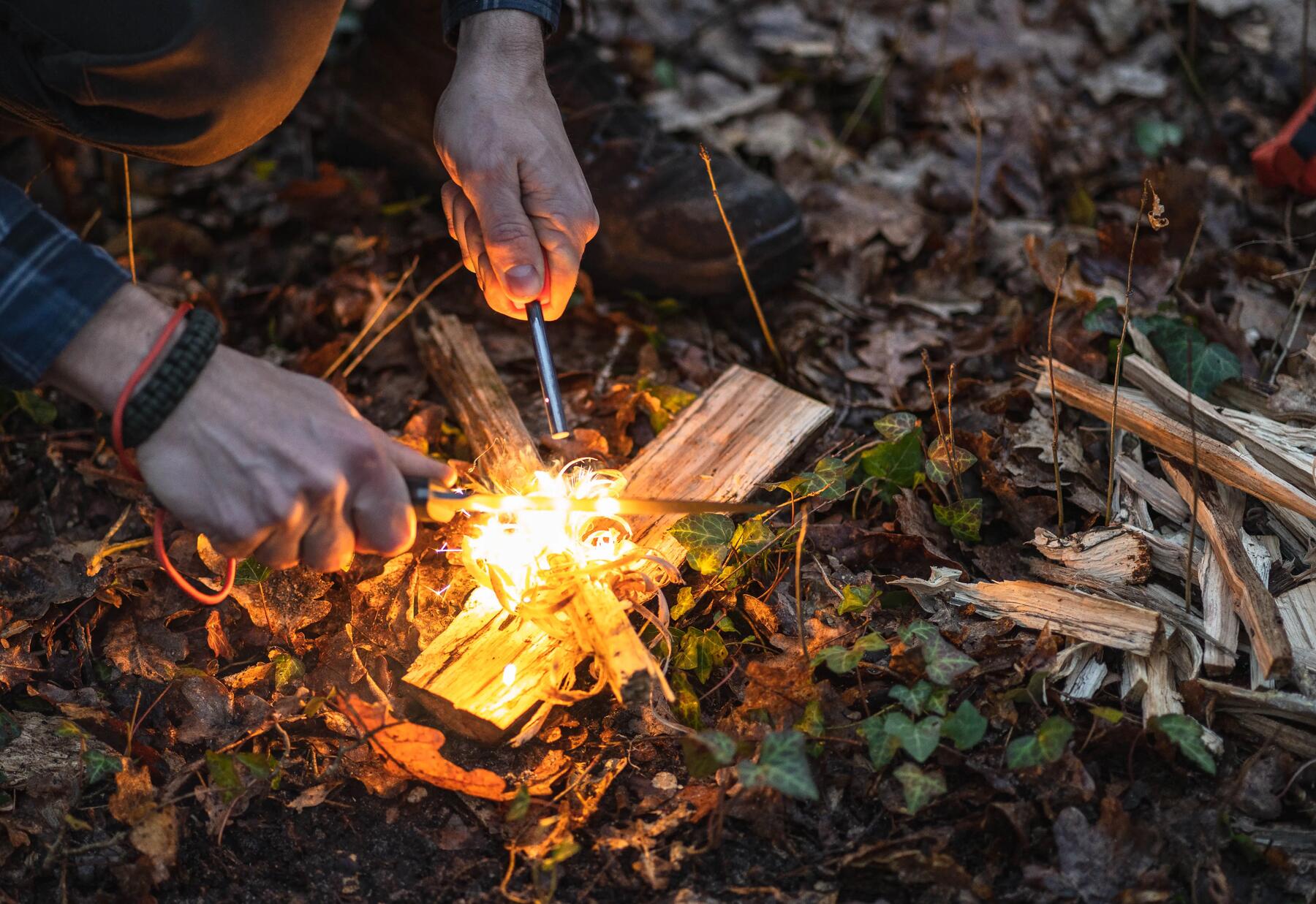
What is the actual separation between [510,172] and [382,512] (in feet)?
2.94

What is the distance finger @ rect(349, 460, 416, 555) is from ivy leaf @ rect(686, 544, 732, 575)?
26.5 inches

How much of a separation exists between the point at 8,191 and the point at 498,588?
3.79 ft

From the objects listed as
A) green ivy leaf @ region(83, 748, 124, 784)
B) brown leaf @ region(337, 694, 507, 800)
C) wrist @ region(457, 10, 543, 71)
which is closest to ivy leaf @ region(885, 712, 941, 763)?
brown leaf @ region(337, 694, 507, 800)

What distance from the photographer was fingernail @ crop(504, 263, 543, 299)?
2090mm

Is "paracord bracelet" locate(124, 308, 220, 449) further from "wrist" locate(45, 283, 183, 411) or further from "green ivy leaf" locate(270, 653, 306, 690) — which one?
"green ivy leaf" locate(270, 653, 306, 690)

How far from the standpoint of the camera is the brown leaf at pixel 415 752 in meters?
1.81

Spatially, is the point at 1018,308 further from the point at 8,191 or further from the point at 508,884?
the point at 8,191

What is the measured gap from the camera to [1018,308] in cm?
288

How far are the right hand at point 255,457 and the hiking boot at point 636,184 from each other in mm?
1601

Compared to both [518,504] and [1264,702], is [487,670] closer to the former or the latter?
[518,504]

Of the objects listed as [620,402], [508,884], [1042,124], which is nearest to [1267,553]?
[620,402]

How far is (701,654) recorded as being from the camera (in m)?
2.02

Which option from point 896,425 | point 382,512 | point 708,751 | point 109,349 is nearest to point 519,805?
point 708,751

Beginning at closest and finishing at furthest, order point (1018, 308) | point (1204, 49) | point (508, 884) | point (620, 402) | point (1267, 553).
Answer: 1. point (508, 884)
2. point (1267, 553)
3. point (620, 402)
4. point (1018, 308)
5. point (1204, 49)
